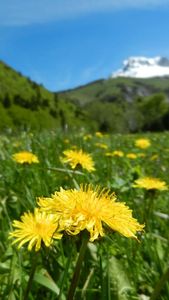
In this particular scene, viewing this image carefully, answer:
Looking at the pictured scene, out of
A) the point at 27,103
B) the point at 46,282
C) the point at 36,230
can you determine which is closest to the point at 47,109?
the point at 27,103

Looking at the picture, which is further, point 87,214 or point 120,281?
point 120,281

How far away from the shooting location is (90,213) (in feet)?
4.02

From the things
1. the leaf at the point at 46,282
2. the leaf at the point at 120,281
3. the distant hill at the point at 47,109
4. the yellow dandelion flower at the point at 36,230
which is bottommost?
the leaf at the point at 120,281

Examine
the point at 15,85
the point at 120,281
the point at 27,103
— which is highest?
the point at 15,85

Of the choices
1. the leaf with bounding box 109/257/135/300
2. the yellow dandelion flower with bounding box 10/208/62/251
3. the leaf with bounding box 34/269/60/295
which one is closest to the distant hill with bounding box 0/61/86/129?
the leaf with bounding box 109/257/135/300

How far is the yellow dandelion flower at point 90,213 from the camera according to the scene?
1.14 m

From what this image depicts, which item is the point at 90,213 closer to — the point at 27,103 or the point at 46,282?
the point at 46,282

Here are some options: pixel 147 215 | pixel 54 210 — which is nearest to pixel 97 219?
pixel 54 210

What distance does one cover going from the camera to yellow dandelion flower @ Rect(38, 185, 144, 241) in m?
1.14

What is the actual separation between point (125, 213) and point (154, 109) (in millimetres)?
126959

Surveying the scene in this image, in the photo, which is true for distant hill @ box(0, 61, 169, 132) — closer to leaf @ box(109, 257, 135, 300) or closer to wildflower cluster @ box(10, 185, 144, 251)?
leaf @ box(109, 257, 135, 300)

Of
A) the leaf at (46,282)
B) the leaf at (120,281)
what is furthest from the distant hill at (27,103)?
the leaf at (46,282)

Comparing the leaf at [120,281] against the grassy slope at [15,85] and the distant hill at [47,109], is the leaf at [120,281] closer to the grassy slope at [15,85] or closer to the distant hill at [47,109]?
the distant hill at [47,109]

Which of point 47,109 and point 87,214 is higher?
point 47,109
